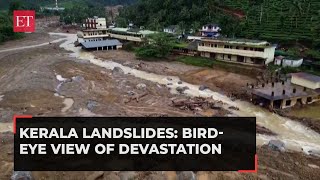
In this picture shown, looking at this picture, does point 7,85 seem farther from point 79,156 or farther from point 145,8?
point 145,8

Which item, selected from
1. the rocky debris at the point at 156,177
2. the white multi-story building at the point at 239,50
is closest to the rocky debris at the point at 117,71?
the white multi-story building at the point at 239,50

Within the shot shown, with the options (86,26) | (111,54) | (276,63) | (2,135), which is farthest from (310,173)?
(86,26)

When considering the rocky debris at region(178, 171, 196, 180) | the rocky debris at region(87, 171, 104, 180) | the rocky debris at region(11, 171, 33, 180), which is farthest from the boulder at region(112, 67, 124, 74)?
the rocky debris at region(178, 171, 196, 180)

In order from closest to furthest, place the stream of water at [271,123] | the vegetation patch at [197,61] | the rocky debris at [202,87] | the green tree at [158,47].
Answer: the stream of water at [271,123] < the rocky debris at [202,87] < the vegetation patch at [197,61] < the green tree at [158,47]

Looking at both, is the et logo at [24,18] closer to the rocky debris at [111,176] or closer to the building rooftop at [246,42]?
the building rooftop at [246,42]

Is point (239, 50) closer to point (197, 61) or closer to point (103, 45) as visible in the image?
point (197, 61)

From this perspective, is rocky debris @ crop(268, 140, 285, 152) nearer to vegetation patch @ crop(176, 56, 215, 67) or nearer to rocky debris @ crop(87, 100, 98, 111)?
rocky debris @ crop(87, 100, 98, 111)
